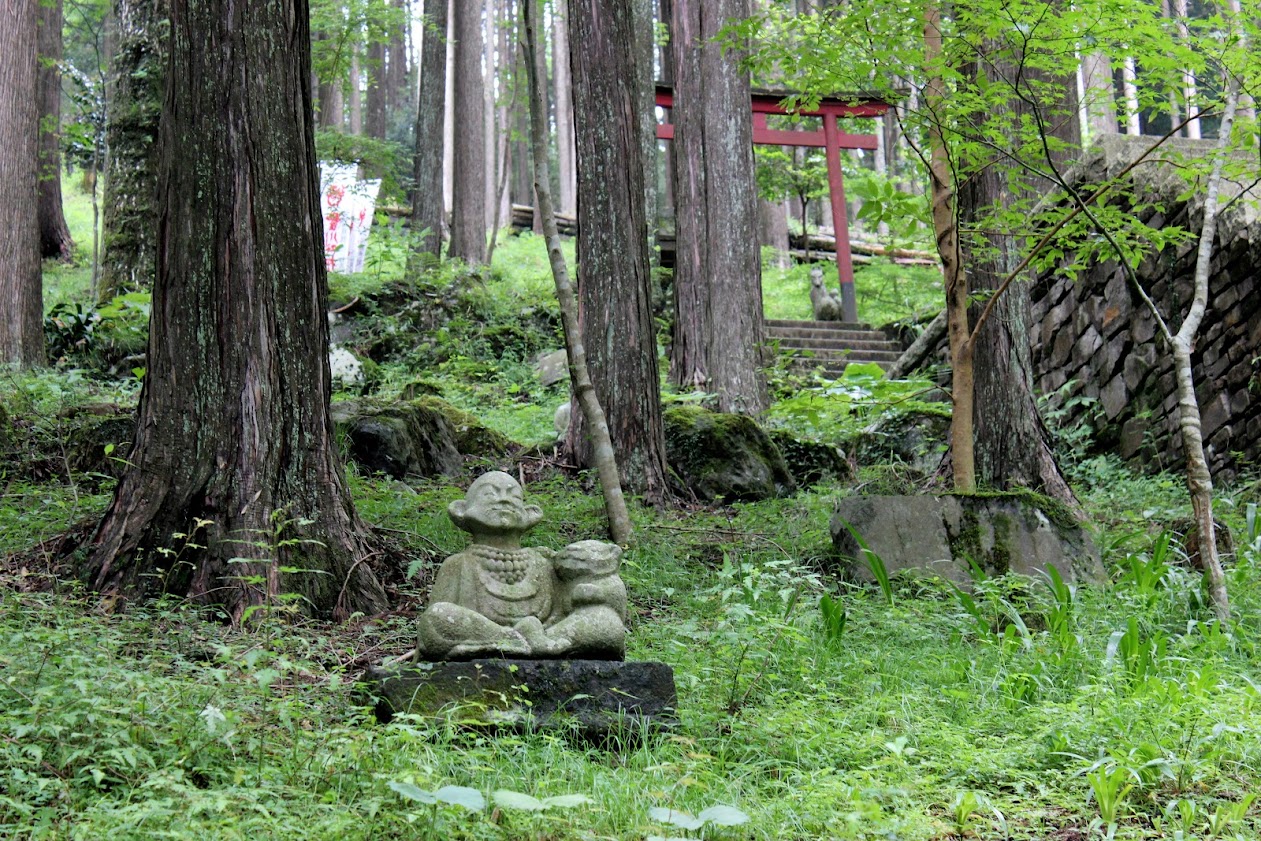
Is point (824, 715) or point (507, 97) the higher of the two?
point (507, 97)

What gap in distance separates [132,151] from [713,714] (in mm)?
10807

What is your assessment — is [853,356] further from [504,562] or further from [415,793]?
[415,793]

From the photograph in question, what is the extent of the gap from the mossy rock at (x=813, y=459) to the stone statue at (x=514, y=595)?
530 cm

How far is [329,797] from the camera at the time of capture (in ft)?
10.9

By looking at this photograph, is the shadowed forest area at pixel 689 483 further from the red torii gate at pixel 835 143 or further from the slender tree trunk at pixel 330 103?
the slender tree trunk at pixel 330 103

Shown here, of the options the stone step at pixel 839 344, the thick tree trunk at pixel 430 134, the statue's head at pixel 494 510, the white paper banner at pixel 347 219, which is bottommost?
the statue's head at pixel 494 510

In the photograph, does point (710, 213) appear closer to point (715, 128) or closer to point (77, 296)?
point (715, 128)

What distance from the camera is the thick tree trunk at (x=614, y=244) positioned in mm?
8469

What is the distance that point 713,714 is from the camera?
14.5 ft

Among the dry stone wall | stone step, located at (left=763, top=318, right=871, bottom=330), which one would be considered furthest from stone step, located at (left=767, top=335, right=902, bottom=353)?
the dry stone wall

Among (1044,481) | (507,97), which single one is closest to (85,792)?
(1044,481)

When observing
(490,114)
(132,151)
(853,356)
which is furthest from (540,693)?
(490,114)

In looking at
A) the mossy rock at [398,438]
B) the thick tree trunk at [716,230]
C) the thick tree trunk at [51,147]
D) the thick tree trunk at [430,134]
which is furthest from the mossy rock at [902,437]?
the thick tree trunk at [51,147]

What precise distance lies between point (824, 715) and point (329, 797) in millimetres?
2010
